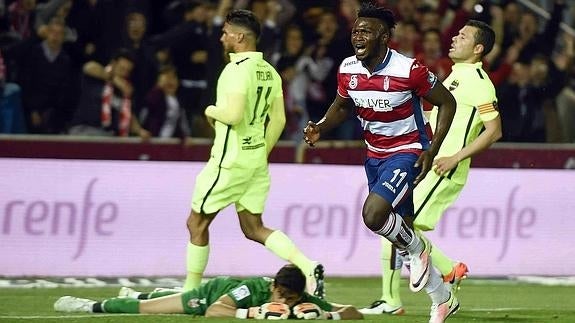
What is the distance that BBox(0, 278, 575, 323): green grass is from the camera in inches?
445

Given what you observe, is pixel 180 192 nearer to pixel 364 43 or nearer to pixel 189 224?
pixel 189 224

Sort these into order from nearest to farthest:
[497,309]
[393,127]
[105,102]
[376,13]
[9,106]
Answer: [376,13]
[393,127]
[497,309]
[9,106]
[105,102]

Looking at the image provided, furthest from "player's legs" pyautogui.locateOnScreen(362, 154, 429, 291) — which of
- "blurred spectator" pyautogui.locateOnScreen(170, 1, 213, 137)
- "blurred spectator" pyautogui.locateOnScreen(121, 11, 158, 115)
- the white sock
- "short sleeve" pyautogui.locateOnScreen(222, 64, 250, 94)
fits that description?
"blurred spectator" pyautogui.locateOnScreen(170, 1, 213, 137)

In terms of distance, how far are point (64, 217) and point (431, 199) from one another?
438 cm

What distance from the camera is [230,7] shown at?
59.4 ft

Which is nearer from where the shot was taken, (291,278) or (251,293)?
(291,278)

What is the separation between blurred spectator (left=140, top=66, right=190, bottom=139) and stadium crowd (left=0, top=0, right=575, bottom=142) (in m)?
0.01

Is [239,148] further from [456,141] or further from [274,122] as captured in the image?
[456,141]

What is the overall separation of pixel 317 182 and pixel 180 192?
1.43 m

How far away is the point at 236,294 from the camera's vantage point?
36.2 feet

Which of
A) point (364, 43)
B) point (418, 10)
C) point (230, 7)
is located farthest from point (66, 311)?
point (418, 10)

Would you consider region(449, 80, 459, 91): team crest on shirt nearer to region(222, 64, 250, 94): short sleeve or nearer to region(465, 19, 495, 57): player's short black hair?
region(465, 19, 495, 57): player's short black hair

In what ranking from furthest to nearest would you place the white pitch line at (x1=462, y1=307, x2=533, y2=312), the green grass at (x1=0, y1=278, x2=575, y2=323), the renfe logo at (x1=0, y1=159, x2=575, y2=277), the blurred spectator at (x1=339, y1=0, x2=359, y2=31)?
1. the blurred spectator at (x1=339, y1=0, x2=359, y2=31)
2. the renfe logo at (x1=0, y1=159, x2=575, y2=277)
3. the white pitch line at (x1=462, y1=307, x2=533, y2=312)
4. the green grass at (x1=0, y1=278, x2=575, y2=323)

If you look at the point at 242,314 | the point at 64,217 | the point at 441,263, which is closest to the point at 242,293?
the point at 242,314
